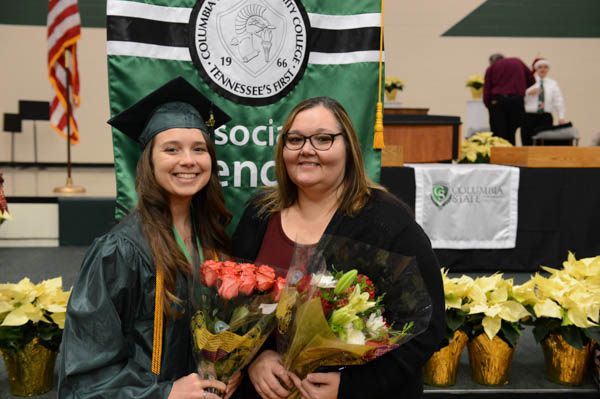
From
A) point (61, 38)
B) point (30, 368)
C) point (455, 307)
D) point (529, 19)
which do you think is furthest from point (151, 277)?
point (529, 19)

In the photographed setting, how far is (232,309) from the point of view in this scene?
1.15 metres

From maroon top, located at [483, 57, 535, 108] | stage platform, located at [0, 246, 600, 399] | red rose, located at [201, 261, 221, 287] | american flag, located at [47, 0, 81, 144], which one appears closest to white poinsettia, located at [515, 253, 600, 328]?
stage platform, located at [0, 246, 600, 399]

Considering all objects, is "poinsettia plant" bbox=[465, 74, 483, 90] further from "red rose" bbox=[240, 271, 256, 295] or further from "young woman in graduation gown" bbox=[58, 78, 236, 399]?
"red rose" bbox=[240, 271, 256, 295]

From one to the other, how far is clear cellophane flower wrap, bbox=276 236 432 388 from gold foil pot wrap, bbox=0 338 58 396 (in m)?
1.31

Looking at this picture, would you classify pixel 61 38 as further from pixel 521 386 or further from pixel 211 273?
pixel 211 273

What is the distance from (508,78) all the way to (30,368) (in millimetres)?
6502

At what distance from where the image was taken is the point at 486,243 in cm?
429

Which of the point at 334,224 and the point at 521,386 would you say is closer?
the point at 334,224

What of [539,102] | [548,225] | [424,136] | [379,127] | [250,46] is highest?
[539,102]

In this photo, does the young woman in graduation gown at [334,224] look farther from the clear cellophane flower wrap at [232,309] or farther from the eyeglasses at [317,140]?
the clear cellophane flower wrap at [232,309]

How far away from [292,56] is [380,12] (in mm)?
325

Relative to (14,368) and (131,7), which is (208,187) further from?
(14,368)

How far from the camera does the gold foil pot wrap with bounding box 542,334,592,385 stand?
7.64ft

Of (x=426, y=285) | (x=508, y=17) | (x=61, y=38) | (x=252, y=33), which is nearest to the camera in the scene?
(x=426, y=285)
